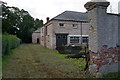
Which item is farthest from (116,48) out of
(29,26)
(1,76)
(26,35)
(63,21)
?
(29,26)

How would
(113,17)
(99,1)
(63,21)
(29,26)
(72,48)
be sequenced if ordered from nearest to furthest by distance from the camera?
1. (99,1)
2. (113,17)
3. (72,48)
4. (63,21)
5. (29,26)

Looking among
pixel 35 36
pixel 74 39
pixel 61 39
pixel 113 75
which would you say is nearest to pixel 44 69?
pixel 113 75

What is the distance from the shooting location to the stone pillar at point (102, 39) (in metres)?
7.21

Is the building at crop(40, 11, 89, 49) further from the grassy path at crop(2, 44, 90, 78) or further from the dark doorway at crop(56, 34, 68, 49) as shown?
the grassy path at crop(2, 44, 90, 78)

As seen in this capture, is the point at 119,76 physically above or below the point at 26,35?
below

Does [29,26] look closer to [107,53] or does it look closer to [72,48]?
[72,48]

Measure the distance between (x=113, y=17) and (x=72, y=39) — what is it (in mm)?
18479

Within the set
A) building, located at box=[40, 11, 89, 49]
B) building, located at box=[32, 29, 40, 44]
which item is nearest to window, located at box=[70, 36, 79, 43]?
building, located at box=[40, 11, 89, 49]

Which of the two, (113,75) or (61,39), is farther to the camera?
(61,39)

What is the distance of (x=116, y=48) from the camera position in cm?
786

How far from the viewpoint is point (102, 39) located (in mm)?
7305

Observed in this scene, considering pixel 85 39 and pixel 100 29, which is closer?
pixel 100 29

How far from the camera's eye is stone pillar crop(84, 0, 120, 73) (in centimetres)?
721

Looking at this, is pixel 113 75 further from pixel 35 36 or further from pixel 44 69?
pixel 35 36
